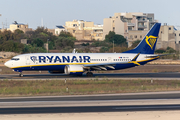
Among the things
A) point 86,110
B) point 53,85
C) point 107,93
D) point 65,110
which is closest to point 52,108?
point 65,110

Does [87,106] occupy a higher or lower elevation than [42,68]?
lower

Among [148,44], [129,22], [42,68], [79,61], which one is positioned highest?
[129,22]

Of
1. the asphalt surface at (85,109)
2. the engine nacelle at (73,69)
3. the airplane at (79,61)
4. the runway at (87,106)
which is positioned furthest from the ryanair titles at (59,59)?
the asphalt surface at (85,109)

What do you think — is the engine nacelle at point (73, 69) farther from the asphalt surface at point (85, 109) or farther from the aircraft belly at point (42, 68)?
the asphalt surface at point (85, 109)

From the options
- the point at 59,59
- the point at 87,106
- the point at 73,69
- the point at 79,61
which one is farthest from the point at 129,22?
the point at 87,106

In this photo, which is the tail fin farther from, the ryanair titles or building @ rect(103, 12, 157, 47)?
building @ rect(103, 12, 157, 47)

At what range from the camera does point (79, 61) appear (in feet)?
151

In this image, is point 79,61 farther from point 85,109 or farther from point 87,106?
point 85,109

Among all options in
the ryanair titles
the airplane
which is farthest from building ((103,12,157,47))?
the ryanair titles

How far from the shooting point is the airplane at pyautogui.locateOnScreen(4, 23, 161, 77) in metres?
43.8

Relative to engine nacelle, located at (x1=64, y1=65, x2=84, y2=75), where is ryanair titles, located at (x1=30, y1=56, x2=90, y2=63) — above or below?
above

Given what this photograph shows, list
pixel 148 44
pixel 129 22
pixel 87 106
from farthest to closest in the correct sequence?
pixel 129 22, pixel 148 44, pixel 87 106

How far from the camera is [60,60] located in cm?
4481

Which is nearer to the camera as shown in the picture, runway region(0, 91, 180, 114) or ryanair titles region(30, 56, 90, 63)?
runway region(0, 91, 180, 114)
